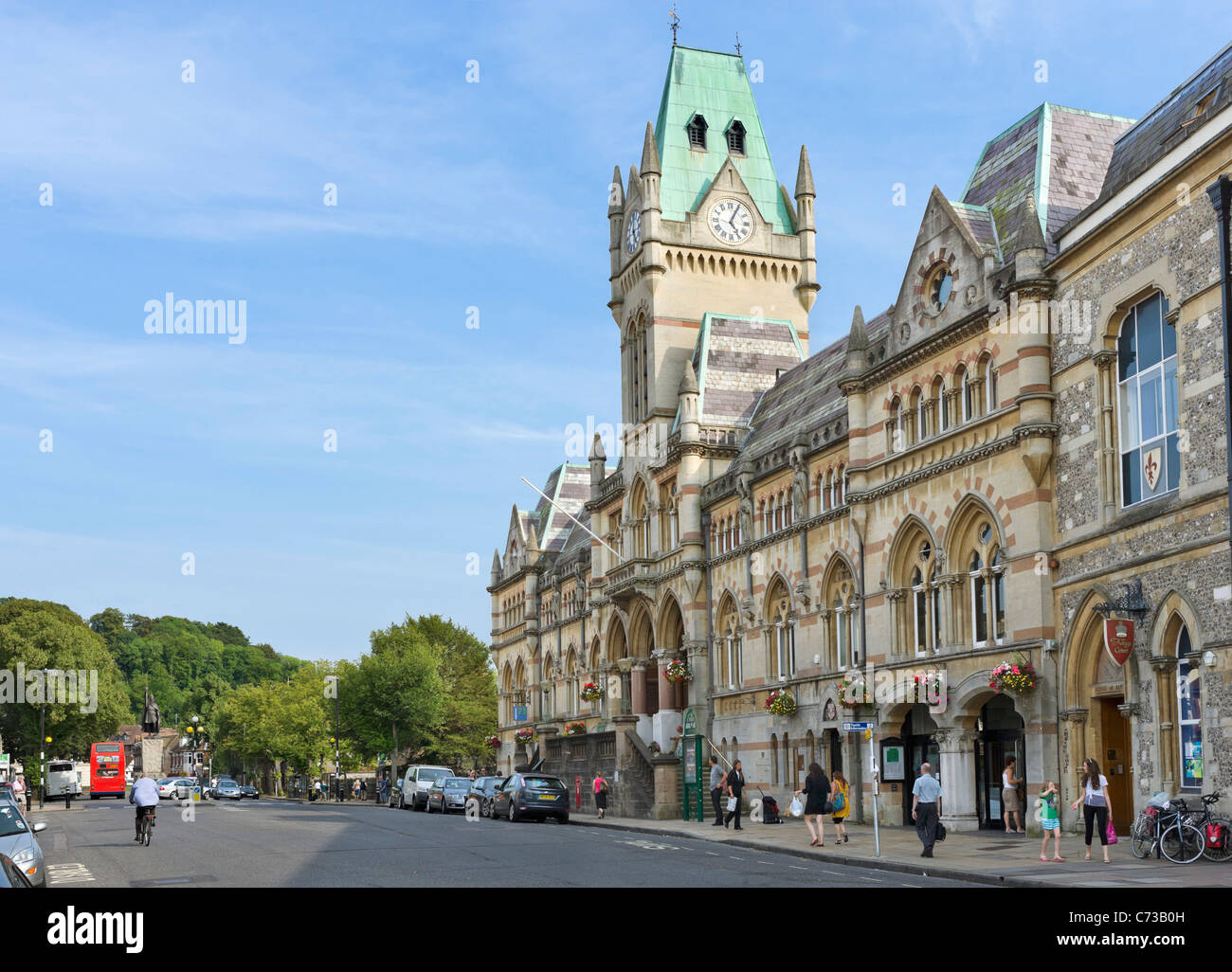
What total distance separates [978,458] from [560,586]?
3884 centimetres

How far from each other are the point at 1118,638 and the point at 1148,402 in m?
4.43

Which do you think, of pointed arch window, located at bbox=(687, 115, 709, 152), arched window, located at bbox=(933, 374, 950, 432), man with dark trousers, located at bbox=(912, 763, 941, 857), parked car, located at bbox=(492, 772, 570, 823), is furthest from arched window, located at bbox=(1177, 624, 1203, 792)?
pointed arch window, located at bbox=(687, 115, 709, 152)

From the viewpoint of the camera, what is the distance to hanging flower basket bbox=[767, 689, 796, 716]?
40.2 meters

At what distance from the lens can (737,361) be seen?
174 ft

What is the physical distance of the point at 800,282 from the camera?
192 ft

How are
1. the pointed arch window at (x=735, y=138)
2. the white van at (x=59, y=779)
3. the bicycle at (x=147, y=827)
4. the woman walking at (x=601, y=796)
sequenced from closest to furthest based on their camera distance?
the bicycle at (x=147, y=827)
the woman walking at (x=601, y=796)
the pointed arch window at (x=735, y=138)
the white van at (x=59, y=779)

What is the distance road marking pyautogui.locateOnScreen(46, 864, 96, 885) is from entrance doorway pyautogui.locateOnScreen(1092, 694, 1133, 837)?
1813cm

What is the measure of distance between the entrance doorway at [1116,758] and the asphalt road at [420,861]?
5.91 meters

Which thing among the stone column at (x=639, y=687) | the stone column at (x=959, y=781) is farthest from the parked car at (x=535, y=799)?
the stone column at (x=959, y=781)

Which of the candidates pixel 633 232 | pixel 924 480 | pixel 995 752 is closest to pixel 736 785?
pixel 995 752

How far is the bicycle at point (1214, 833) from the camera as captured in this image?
21.2 meters

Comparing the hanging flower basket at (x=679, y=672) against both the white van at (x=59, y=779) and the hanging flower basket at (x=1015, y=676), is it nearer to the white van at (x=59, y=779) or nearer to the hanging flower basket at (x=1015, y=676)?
the hanging flower basket at (x=1015, y=676)
